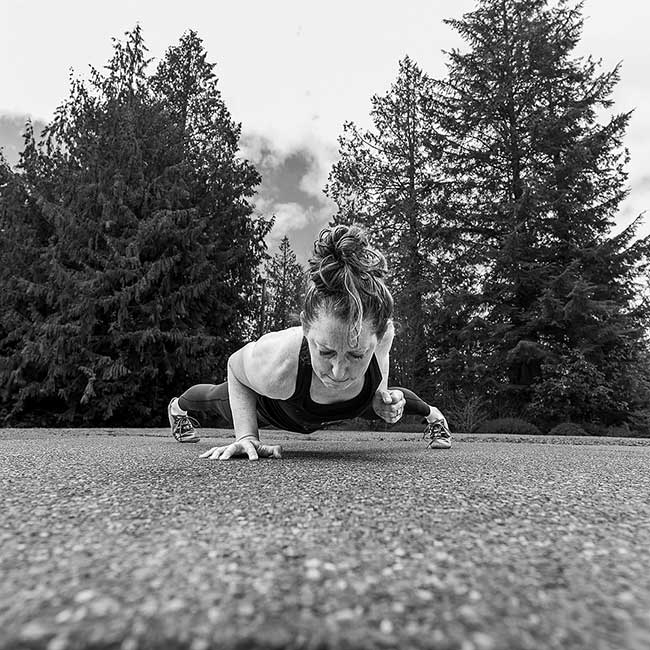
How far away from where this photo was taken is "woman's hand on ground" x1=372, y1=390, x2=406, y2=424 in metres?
2.74

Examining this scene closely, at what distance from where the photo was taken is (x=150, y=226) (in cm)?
1247

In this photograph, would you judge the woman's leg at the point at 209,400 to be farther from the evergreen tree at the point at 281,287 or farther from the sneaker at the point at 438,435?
the evergreen tree at the point at 281,287

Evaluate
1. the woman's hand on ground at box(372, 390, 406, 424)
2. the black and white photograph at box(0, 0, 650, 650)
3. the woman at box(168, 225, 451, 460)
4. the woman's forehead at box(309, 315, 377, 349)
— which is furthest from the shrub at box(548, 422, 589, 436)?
the woman's forehead at box(309, 315, 377, 349)

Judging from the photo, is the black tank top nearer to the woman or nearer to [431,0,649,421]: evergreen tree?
the woman

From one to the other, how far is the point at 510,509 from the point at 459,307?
541 inches

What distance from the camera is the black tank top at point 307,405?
251 cm

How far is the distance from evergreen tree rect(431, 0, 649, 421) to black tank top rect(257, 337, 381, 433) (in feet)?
36.4

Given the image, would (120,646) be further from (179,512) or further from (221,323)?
(221,323)

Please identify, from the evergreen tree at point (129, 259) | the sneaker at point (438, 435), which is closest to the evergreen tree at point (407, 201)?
the evergreen tree at point (129, 259)

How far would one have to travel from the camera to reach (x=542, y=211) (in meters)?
14.5

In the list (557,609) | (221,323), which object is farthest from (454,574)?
(221,323)

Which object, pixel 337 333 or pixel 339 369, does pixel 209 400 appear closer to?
pixel 339 369

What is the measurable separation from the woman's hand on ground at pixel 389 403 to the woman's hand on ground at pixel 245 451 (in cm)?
57

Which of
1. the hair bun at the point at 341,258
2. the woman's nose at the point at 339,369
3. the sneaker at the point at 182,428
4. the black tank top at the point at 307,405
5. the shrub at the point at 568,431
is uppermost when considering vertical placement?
the hair bun at the point at 341,258
